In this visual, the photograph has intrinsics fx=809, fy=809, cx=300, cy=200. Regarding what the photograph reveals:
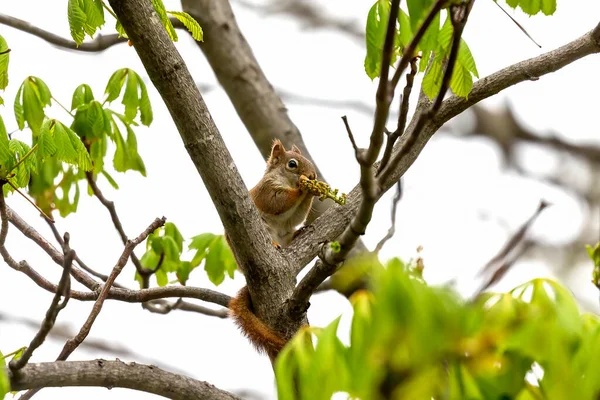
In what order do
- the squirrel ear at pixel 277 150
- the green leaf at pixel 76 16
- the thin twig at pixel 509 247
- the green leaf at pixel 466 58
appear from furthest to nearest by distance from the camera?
the squirrel ear at pixel 277 150 → the green leaf at pixel 76 16 → the green leaf at pixel 466 58 → the thin twig at pixel 509 247

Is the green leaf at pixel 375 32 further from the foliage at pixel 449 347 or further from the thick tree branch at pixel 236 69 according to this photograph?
the thick tree branch at pixel 236 69

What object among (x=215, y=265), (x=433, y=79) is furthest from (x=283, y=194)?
(x=433, y=79)

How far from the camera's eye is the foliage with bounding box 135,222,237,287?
4.49m

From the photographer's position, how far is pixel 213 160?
8.87 ft

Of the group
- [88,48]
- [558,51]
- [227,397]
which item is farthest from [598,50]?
[88,48]

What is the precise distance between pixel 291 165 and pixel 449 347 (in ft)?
12.8

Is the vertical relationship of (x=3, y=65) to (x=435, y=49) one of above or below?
above

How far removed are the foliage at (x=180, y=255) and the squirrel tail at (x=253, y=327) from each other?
1361 mm

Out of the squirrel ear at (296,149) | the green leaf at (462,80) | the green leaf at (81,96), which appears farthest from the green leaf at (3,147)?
the squirrel ear at (296,149)

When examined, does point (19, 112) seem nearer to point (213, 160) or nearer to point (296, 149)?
point (213, 160)

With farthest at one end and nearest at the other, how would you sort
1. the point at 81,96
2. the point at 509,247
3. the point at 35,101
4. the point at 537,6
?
the point at 81,96 → the point at 35,101 → the point at 537,6 → the point at 509,247

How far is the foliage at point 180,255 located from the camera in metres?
4.49

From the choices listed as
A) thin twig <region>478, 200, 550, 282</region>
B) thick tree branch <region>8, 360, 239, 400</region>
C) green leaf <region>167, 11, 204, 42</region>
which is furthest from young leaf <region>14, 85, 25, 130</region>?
thin twig <region>478, 200, 550, 282</region>

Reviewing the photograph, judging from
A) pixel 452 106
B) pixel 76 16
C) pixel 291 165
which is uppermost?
pixel 291 165
